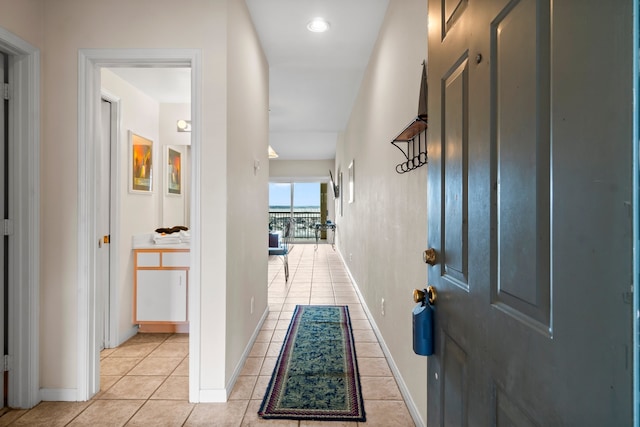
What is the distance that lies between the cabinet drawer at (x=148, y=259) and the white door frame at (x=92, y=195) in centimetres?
102

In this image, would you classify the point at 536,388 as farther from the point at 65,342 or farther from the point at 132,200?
the point at 132,200

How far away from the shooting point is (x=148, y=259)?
3230mm

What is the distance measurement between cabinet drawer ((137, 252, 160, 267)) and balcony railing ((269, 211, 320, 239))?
8399 millimetres

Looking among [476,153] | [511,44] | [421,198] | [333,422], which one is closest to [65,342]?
[333,422]


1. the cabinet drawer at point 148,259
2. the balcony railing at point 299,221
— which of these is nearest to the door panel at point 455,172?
the cabinet drawer at point 148,259

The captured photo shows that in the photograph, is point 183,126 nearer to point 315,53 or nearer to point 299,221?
point 315,53

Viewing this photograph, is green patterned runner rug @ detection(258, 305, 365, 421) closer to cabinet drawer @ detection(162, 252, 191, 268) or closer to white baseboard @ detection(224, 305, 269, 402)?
white baseboard @ detection(224, 305, 269, 402)

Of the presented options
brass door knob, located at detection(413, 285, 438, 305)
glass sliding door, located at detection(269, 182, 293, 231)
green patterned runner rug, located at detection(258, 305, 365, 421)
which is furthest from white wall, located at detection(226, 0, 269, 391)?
glass sliding door, located at detection(269, 182, 293, 231)

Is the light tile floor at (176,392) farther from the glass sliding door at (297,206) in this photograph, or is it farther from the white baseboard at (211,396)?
the glass sliding door at (297,206)

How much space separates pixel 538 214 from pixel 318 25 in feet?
Answer: 9.26

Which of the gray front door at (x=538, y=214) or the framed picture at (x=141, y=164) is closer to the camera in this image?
the gray front door at (x=538, y=214)

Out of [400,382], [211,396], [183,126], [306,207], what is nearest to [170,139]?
[183,126]

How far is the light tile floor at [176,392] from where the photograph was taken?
6.41ft

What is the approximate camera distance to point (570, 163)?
51 cm
